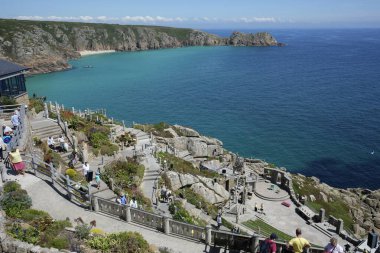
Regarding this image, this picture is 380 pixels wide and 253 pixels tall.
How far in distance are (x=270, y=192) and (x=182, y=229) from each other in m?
23.9

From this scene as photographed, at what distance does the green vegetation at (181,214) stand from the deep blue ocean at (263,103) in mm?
29526

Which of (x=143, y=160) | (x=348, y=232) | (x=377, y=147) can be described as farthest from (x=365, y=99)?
(x=143, y=160)

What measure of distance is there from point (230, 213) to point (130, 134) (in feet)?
45.7

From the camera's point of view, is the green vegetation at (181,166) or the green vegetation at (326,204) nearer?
the green vegetation at (181,166)

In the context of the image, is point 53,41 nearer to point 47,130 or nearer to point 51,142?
point 47,130

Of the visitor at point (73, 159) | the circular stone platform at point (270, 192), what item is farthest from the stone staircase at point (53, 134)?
the circular stone platform at point (270, 192)

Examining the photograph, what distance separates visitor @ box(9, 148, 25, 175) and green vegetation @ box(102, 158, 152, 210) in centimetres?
553

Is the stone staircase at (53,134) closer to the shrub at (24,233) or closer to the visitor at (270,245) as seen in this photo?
the shrub at (24,233)

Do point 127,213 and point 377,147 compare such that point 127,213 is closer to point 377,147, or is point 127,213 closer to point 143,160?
point 143,160

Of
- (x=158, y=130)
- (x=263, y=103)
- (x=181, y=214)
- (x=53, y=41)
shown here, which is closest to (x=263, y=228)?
(x=181, y=214)

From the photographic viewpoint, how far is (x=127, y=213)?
679 inches

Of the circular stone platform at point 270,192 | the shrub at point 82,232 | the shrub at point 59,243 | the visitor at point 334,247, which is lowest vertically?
the circular stone platform at point 270,192

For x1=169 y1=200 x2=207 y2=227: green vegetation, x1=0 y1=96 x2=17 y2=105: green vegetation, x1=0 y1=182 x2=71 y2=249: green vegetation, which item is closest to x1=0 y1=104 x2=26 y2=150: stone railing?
x1=0 y1=96 x2=17 y2=105: green vegetation

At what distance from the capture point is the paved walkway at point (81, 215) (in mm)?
15955
